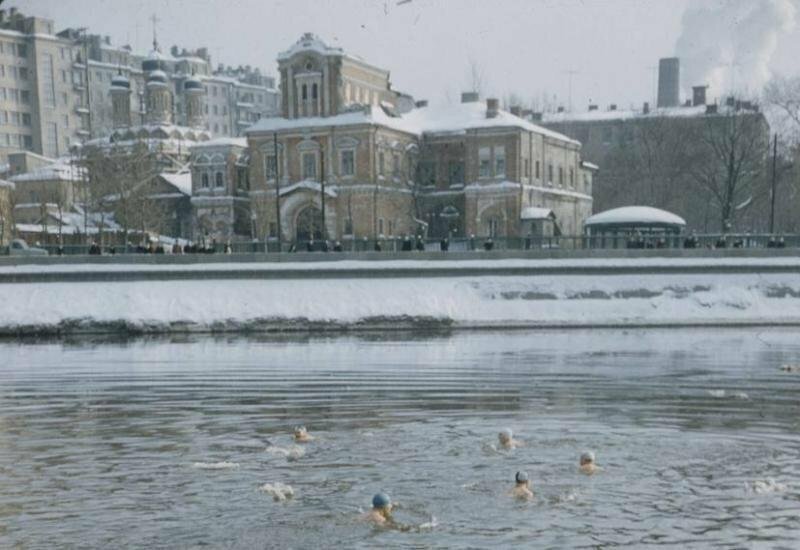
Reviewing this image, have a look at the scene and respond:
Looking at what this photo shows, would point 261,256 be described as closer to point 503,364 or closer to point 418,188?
point 503,364

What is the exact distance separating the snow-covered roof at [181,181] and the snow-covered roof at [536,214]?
108 feet

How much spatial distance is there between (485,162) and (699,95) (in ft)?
158

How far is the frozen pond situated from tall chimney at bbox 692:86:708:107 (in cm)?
8582

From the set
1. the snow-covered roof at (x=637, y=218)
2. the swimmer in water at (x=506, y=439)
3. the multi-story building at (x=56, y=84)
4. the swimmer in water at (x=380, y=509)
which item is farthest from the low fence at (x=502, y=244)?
the multi-story building at (x=56, y=84)

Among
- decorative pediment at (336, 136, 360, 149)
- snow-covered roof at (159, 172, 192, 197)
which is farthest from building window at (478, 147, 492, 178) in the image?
snow-covered roof at (159, 172, 192, 197)

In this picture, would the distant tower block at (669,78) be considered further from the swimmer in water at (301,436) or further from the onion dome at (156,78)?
the swimmer in water at (301,436)

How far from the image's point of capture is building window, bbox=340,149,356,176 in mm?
71750

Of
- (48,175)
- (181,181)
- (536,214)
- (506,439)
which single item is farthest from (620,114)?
(506,439)

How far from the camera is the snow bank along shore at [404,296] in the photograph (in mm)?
42219

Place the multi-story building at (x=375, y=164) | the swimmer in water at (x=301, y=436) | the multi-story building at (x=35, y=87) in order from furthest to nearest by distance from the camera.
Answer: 1. the multi-story building at (x=35, y=87)
2. the multi-story building at (x=375, y=164)
3. the swimmer in water at (x=301, y=436)

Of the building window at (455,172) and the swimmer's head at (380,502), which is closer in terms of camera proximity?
the swimmer's head at (380,502)

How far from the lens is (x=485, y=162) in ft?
240

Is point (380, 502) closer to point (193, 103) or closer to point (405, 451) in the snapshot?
point (405, 451)

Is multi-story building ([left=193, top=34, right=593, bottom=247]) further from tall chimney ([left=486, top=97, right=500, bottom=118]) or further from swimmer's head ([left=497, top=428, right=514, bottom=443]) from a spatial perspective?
swimmer's head ([left=497, top=428, right=514, bottom=443])
